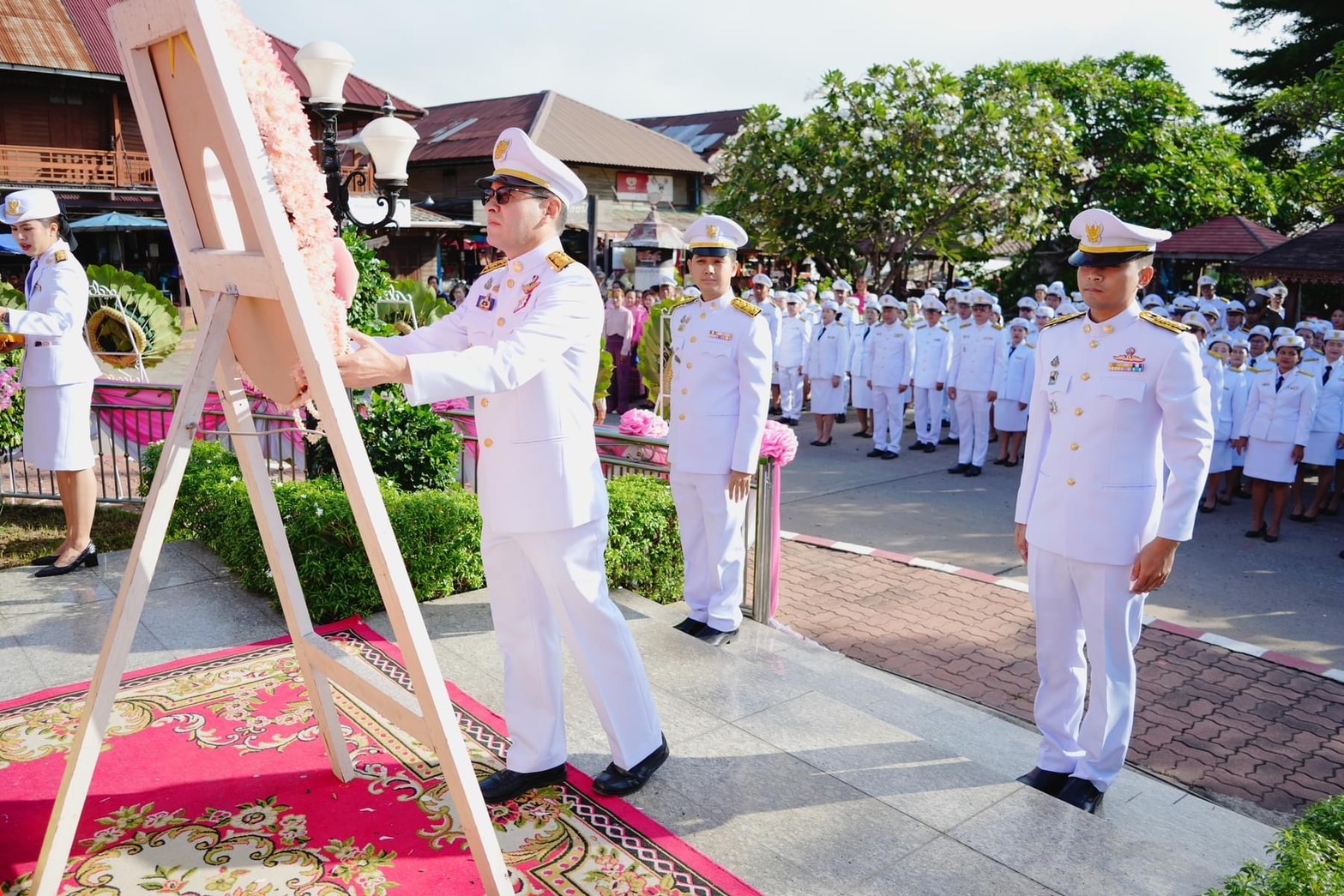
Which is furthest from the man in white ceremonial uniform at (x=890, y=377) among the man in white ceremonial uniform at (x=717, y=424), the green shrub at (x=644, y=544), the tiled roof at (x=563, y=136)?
the tiled roof at (x=563, y=136)

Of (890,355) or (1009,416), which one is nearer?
(1009,416)

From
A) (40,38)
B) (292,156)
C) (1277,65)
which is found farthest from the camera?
(1277,65)

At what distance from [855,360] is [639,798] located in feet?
38.1

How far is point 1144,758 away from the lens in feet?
15.4

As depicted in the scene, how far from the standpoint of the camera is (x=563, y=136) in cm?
3155

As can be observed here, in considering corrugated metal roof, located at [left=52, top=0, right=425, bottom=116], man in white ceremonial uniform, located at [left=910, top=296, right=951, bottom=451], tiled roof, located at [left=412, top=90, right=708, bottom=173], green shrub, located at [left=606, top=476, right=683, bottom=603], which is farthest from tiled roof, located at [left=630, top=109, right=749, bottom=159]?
green shrub, located at [left=606, top=476, right=683, bottom=603]

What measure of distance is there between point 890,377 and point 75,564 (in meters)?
9.54

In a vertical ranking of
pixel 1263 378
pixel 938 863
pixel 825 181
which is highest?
pixel 825 181

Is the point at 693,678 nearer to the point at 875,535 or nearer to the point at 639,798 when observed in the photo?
the point at 639,798

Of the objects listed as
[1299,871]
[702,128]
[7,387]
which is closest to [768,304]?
[7,387]

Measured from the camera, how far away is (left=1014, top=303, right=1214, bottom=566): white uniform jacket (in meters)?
3.59

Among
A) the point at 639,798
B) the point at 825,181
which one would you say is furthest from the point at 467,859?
the point at 825,181

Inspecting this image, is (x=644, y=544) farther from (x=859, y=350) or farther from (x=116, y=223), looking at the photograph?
Answer: (x=116, y=223)

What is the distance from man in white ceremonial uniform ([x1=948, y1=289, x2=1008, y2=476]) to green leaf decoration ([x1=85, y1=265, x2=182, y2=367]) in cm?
913
